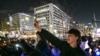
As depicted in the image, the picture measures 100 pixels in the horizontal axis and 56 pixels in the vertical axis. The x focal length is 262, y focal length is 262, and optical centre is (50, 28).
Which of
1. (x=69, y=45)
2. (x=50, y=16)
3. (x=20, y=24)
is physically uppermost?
(x=50, y=16)

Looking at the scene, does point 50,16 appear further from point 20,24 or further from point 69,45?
point 69,45

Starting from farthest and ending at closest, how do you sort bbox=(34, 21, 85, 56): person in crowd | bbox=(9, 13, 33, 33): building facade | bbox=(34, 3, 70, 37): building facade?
bbox=(34, 3, 70, 37): building facade < bbox=(9, 13, 33, 33): building facade < bbox=(34, 21, 85, 56): person in crowd

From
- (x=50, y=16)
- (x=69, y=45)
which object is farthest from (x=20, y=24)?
(x=69, y=45)

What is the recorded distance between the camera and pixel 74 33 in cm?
428

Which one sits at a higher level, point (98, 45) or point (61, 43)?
point (61, 43)

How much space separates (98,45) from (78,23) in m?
105

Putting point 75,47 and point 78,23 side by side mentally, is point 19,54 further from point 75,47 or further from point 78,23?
point 78,23

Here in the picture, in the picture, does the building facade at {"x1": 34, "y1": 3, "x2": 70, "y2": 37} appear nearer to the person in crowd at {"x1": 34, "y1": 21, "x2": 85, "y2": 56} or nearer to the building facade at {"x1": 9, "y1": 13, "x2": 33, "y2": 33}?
the building facade at {"x1": 9, "y1": 13, "x2": 33, "y2": 33}

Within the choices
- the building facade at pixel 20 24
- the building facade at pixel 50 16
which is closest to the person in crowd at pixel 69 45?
the building facade at pixel 20 24

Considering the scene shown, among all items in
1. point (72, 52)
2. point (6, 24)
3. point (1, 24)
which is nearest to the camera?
point (72, 52)

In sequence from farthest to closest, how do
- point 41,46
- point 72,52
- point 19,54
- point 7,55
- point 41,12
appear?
1. point 41,12
2. point 19,54
3. point 7,55
4. point 41,46
5. point 72,52

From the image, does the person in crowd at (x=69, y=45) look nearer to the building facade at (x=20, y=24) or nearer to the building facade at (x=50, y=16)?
the building facade at (x=20, y=24)

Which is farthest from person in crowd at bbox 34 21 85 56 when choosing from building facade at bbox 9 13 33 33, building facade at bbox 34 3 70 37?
building facade at bbox 34 3 70 37

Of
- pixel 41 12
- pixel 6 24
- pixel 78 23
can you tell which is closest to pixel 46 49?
pixel 6 24
